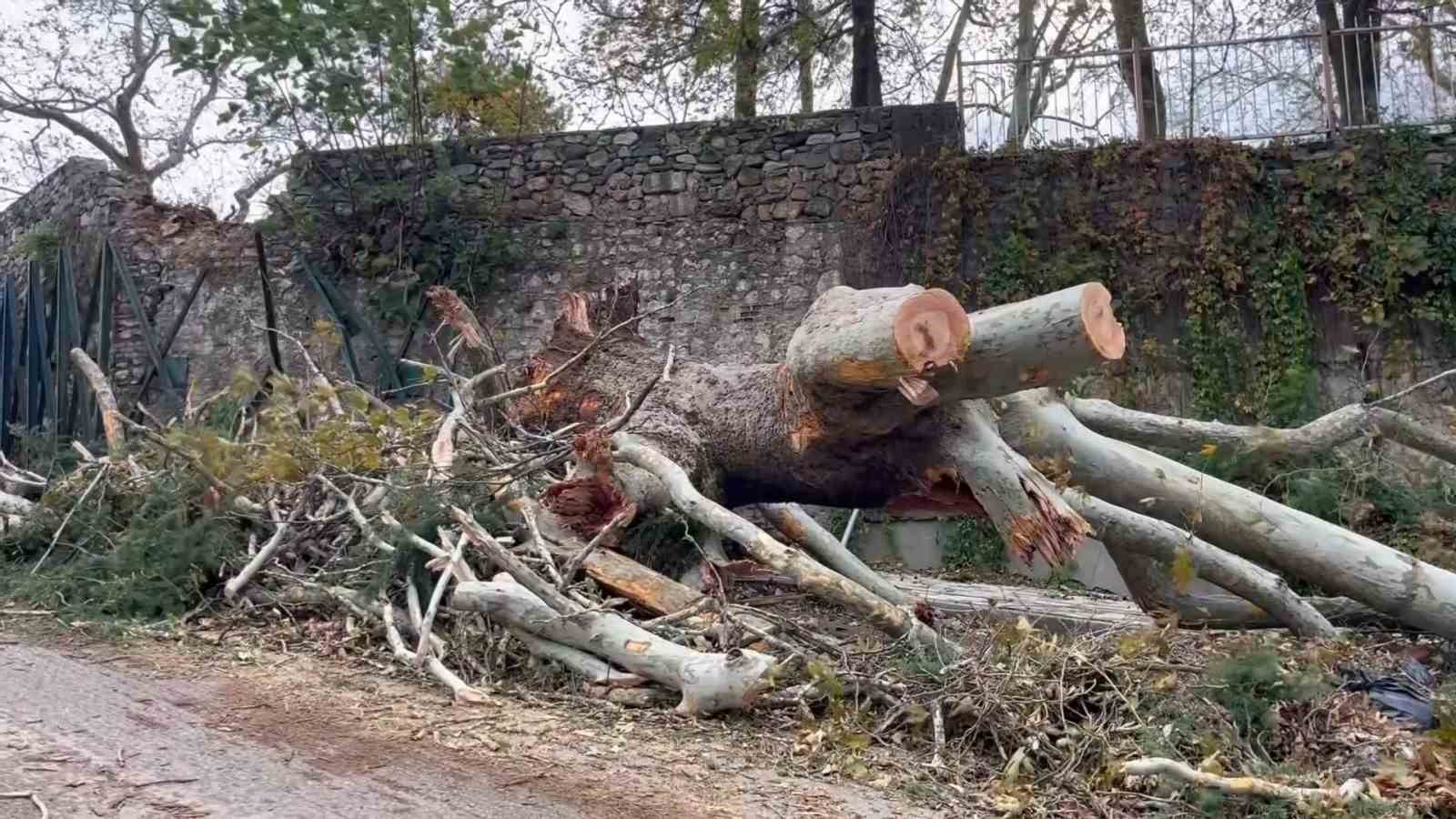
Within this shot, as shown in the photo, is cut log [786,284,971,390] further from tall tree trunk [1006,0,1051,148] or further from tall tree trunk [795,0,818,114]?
tall tree trunk [795,0,818,114]

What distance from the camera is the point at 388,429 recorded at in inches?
185

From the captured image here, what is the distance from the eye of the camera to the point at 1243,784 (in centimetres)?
252

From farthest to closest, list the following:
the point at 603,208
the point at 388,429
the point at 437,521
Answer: the point at 603,208 → the point at 388,429 → the point at 437,521

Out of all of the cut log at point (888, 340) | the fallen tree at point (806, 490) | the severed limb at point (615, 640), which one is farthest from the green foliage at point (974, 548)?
the severed limb at point (615, 640)

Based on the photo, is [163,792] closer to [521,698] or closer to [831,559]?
[521,698]

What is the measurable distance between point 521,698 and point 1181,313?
5.98 metres

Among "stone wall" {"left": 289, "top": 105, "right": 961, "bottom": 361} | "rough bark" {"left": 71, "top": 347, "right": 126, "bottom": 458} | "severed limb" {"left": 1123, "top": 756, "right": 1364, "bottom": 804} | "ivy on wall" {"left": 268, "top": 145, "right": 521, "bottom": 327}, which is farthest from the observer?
"ivy on wall" {"left": 268, "top": 145, "right": 521, "bottom": 327}

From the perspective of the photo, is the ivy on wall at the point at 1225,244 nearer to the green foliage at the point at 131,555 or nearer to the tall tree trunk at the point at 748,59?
the tall tree trunk at the point at 748,59

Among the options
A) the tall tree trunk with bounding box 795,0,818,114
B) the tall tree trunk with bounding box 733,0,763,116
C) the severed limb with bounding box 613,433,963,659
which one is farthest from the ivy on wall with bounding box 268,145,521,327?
the severed limb with bounding box 613,433,963,659

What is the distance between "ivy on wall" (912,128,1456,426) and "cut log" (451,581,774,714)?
17.0 ft

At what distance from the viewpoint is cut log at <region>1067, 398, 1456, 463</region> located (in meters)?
4.52

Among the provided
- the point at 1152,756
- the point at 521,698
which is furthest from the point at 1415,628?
the point at 521,698

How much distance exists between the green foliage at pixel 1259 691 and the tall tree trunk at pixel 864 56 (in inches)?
306

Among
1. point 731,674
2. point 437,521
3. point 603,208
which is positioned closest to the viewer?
point 731,674
